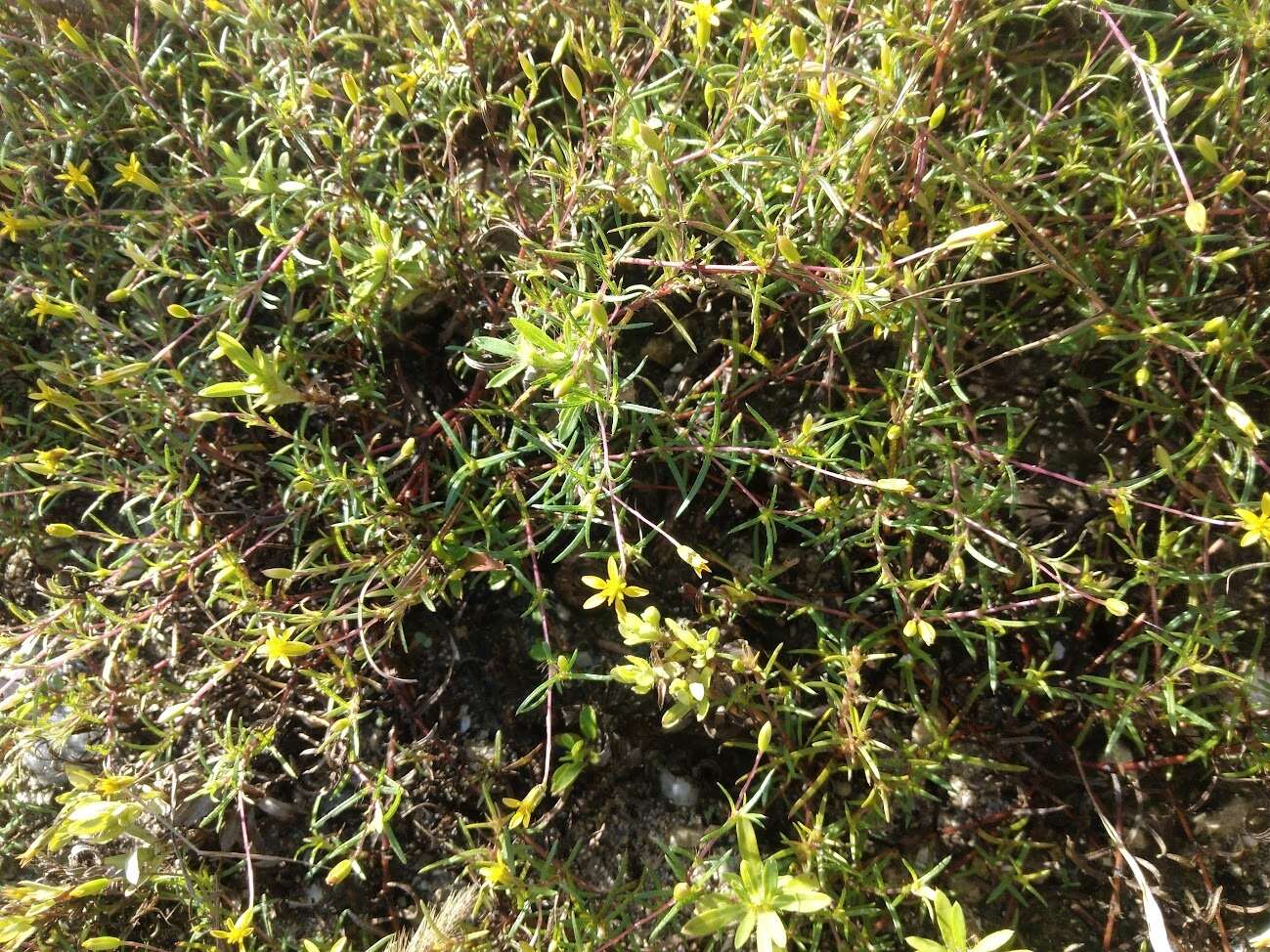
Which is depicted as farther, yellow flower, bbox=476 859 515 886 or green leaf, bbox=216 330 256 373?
yellow flower, bbox=476 859 515 886

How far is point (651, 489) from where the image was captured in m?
1.93

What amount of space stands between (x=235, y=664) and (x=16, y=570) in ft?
2.96

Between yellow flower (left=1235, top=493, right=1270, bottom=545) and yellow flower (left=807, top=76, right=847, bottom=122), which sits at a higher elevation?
yellow flower (left=807, top=76, right=847, bottom=122)

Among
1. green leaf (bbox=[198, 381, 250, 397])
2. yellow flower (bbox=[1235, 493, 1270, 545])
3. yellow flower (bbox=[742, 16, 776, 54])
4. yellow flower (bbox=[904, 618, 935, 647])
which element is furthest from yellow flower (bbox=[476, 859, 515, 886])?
yellow flower (bbox=[742, 16, 776, 54])

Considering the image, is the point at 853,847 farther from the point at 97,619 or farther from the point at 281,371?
the point at 97,619

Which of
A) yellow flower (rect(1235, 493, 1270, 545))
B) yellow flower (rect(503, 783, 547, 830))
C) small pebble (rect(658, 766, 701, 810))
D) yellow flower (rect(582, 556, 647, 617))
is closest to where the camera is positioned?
yellow flower (rect(1235, 493, 1270, 545))

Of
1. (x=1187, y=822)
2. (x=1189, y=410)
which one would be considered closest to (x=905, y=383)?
(x=1189, y=410)

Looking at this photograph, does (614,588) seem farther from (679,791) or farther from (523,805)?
(679,791)

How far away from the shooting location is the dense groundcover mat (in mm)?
1658

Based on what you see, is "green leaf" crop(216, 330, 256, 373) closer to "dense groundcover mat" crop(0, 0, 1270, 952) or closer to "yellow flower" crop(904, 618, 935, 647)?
"dense groundcover mat" crop(0, 0, 1270, 952)

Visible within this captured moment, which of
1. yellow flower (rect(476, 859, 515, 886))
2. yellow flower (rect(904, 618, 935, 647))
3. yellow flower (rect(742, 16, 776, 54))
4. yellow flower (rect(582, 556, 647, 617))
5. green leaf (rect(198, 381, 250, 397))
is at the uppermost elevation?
yellow flower (rect(742, 16, 776, 54))

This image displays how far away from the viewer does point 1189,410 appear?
175 centimetres

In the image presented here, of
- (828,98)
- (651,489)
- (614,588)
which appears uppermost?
(828,98)

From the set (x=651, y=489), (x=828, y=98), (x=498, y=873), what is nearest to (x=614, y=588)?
(x=651, y=489)
